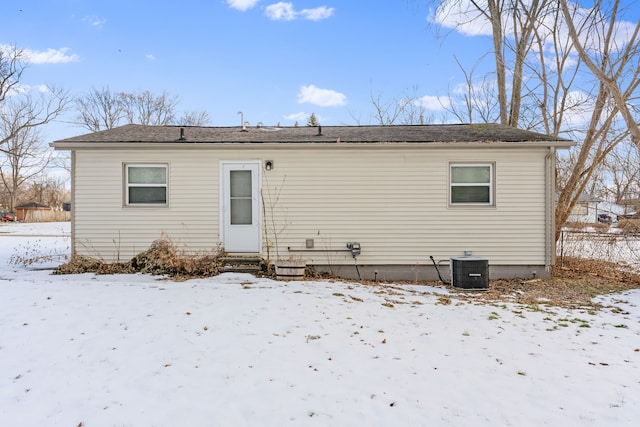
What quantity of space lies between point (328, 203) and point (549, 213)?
4.83 meters

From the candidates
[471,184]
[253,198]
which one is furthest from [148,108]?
[471,184]

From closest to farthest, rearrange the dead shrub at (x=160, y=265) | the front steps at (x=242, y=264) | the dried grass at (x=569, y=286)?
the dried grass at (x=569, y=286) < the dead shrub at (x=160, y=265) < the front steps at (x=242, y=264)

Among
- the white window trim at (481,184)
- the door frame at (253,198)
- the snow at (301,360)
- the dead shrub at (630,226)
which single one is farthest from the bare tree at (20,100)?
the dead shrub at (630,226)

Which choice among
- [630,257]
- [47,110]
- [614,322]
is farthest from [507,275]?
[47,110]

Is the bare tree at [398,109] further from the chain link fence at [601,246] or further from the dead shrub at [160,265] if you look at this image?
the dead shrub at [160,265]

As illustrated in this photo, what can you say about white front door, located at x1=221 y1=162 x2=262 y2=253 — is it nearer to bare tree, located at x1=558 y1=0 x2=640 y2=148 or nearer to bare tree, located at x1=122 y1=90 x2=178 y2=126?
bare tree, located at x1=558 y1=0 x2=640 y2=148

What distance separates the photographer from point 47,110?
26578mm

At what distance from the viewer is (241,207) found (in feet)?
27.8

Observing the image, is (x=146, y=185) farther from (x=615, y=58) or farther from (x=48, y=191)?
(x=48, y=191)

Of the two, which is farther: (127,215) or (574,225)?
(574,225)

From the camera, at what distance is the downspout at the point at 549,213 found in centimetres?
818

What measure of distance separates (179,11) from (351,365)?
49.6ft

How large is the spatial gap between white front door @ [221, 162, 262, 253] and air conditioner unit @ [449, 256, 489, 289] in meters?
4.29

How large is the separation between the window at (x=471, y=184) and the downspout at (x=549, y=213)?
1.17 meters
